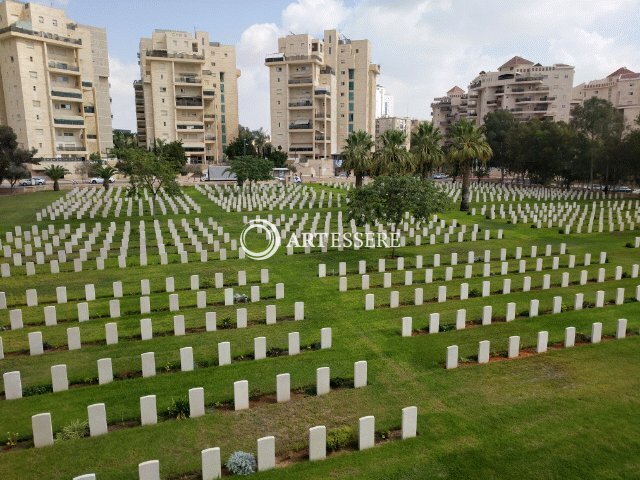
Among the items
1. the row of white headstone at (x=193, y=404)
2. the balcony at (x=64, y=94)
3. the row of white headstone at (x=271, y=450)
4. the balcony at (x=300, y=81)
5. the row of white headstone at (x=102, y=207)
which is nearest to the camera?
the row of white headstone at (x=271, y=450)

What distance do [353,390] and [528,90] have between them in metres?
94.4

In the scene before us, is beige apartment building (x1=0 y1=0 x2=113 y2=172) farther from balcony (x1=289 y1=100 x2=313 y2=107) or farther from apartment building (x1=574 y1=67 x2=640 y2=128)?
apartment building (x1=574 y1=67 x2=640 y2=128)

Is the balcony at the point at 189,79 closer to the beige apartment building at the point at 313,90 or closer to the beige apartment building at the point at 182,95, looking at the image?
the beige apartment building at the point at 182,95

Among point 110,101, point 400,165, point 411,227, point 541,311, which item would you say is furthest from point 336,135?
point 541,311

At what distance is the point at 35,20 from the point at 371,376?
239ft

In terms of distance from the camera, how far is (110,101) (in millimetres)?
81062

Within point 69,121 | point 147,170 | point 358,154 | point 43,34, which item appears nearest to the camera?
point 147,170

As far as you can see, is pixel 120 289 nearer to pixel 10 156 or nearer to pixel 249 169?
pixel 249 169

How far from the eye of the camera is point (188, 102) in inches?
3369

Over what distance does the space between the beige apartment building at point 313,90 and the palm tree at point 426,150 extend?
46.1 meters

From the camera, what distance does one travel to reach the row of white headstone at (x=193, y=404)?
7746mm

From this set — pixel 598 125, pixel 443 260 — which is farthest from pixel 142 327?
pixel 598 125

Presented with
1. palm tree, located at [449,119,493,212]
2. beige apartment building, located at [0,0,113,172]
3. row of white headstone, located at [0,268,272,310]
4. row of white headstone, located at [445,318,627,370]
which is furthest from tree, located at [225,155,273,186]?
row of white headstone, located at [445,318,627,370]

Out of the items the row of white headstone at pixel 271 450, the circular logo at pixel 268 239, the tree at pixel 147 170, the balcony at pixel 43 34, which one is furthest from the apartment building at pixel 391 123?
the row of white headstone at pixel 271 450
